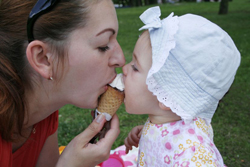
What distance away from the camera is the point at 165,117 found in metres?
2.41

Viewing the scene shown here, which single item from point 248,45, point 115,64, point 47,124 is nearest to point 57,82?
point 115,64

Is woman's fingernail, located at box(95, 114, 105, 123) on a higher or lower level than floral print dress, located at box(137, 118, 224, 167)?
higher

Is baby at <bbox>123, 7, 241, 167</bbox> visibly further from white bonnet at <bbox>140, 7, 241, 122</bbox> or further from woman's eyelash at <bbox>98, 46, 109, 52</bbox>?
woman's eyelash at <bbox>98, 46, 109, 52</bbox>

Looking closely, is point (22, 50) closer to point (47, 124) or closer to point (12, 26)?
point (12, 26)

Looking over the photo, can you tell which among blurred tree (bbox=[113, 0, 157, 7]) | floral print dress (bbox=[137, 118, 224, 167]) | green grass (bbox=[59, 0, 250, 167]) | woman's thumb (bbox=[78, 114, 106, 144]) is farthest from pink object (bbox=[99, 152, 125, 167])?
blurred tree (bbox=[113, 0, 157, 7])

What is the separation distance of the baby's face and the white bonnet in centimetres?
13

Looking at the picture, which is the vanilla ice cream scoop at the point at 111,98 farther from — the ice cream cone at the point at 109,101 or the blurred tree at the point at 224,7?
the blurred tree at the point at 224,7

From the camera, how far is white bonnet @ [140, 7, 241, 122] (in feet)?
6.93

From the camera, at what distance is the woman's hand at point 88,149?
2316 millimetres

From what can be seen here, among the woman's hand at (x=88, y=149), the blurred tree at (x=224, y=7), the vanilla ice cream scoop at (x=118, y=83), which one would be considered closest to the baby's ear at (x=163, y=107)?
the vanilla ice cream scoop at (x=118, y=83)

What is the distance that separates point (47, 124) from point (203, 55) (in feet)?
5.20

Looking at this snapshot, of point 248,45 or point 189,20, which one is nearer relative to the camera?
point 189,20

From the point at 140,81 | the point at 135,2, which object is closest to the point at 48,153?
the point at 140,81

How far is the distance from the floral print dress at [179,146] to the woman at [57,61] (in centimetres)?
34
